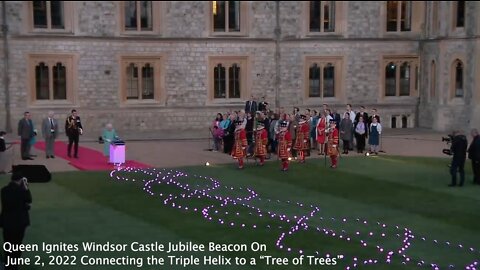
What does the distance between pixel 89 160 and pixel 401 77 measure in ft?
60.6

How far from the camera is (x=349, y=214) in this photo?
14.4m

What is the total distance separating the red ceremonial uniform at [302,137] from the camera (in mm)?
22016

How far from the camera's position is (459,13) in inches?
1238

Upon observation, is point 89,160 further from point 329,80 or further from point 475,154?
point 329,80

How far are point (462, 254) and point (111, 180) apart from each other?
994 centimetres

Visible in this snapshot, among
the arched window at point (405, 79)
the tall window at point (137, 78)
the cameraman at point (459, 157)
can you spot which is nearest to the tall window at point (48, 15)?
the tall window at point (137, 78)

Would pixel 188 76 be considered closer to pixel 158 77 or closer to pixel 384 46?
pixel 158 77

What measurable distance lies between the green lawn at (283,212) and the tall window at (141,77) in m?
12.3

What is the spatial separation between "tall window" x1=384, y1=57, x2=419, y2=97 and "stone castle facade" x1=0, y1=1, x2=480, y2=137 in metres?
0.05

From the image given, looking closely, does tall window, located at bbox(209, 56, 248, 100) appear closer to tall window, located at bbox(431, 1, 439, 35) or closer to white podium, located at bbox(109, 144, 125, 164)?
tall window, located at bbox(431, 1, 439, 35)

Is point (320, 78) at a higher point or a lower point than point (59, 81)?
higher

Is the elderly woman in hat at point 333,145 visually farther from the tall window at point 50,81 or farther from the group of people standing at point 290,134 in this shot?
the tall window at point 50,81

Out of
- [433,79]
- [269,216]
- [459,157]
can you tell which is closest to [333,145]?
[459,157]

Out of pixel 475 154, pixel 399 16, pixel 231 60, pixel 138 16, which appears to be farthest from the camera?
pixel 399 16
